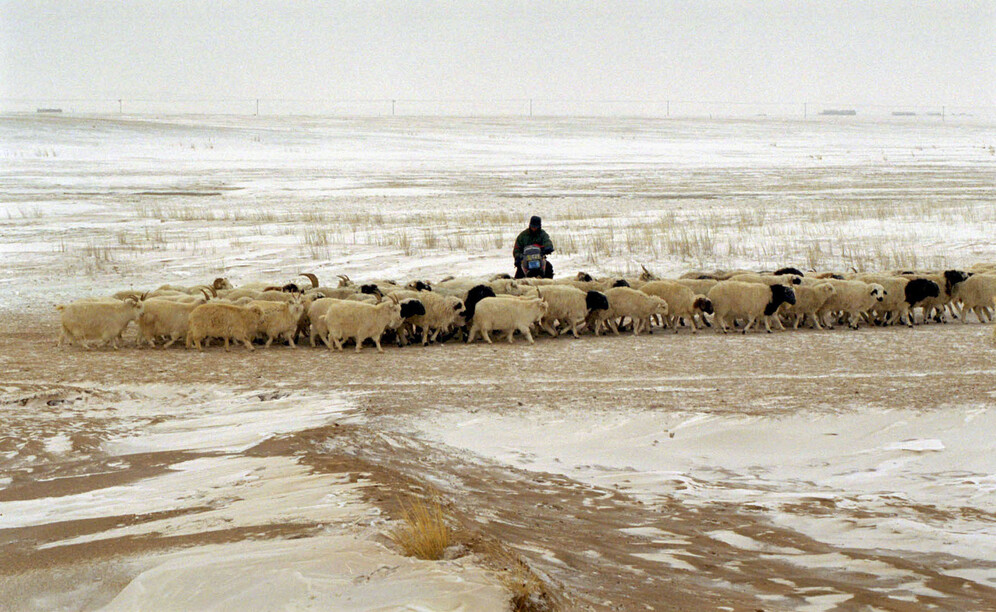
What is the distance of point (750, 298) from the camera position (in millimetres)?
14961

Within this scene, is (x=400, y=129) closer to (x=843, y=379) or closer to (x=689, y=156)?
(x=689, y=156)

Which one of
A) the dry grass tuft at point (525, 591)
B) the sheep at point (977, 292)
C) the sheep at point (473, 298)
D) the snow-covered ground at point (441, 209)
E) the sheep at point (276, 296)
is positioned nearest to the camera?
the dry grass tuft at point (525, 591)

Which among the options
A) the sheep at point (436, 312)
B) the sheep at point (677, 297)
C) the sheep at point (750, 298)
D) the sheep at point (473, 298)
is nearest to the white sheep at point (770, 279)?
the sheep at point (750, 298)

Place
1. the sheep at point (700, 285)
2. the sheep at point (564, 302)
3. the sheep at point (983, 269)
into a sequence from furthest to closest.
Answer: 1. the sheep at point (983, 269)
2. the sheep at point (700, 285)
3. the sheep at point (564, 302)

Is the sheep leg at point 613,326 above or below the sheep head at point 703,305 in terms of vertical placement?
below

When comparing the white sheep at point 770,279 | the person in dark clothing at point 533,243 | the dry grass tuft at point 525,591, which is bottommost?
the dry grass tuft at point 525,591

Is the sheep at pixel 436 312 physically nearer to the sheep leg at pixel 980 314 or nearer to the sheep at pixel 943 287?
the sheep at pixel 943 287

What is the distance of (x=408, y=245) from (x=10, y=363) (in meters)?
11.3

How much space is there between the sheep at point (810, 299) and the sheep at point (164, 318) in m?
8.64

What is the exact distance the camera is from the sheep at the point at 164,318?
13.8 m

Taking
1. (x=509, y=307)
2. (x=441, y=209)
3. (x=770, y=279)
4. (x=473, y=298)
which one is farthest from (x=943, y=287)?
(x=441, y=209)

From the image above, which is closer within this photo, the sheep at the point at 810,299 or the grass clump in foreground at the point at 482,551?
the grass clump in foreground at the point at 482,551

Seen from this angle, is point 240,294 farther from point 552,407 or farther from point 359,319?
point 552,407

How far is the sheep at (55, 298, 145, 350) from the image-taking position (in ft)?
44.7
